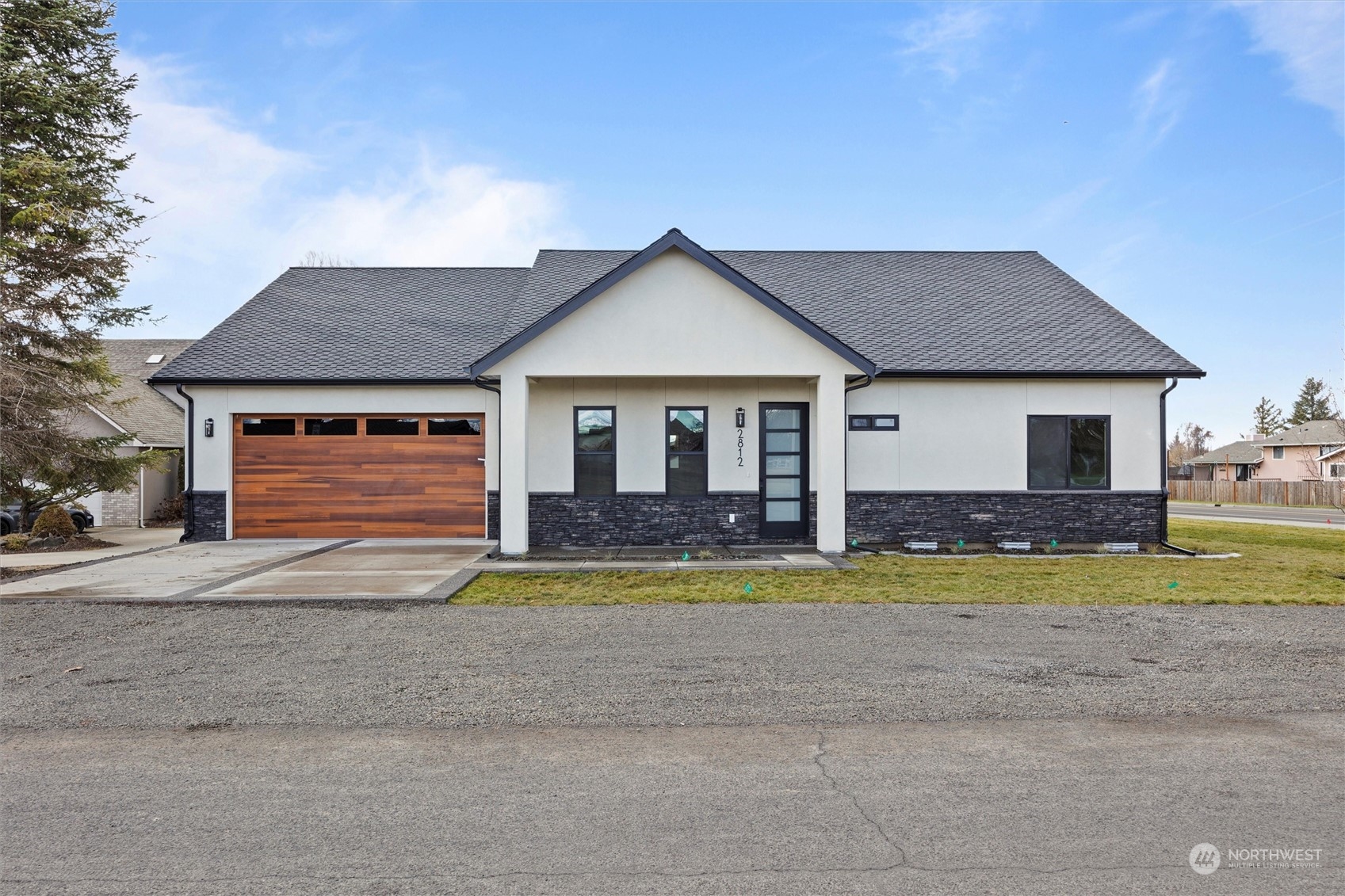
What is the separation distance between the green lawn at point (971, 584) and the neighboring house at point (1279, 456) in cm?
4136

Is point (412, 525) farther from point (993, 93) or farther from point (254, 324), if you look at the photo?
point (993, 93)

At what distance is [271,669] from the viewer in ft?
18.9

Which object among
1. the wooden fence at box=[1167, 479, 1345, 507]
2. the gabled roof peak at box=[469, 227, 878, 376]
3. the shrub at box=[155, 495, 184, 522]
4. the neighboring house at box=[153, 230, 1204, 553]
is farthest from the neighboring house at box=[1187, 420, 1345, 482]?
the shrub at box=[155, 495, 184, 522]

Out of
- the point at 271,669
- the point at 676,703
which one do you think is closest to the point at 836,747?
the point at 676,703

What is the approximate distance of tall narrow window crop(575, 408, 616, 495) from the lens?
13.1 metres

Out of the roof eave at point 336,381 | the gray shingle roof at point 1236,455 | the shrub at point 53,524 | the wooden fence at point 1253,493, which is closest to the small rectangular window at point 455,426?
the roof eave at point 336,381

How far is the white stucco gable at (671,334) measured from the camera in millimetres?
11961

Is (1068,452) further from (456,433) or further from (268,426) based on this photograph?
(268,426)

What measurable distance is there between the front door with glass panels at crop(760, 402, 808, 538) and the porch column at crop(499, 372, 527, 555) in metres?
4.29

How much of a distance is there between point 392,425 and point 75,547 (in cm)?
620

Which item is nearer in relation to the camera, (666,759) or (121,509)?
(666,759)

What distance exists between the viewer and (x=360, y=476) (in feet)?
47.2

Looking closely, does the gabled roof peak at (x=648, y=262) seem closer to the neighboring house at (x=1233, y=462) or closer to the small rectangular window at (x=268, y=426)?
the small rectangular window at (x=268, y=426)

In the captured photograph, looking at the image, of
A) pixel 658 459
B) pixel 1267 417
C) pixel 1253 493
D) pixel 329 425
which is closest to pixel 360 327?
pixel 329 425
